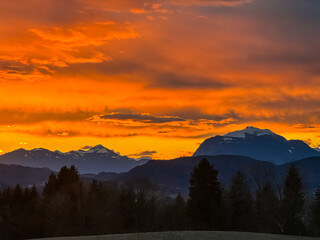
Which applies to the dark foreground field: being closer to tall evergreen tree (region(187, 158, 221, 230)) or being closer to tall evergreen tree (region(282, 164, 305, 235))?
tall evergreen tree (region(282, 164, 305, 235))

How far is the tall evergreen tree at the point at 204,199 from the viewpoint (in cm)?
8781

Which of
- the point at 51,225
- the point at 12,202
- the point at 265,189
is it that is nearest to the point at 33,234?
the point at 51,225

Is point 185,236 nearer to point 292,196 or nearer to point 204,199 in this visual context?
point 204,199

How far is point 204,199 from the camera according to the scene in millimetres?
88750

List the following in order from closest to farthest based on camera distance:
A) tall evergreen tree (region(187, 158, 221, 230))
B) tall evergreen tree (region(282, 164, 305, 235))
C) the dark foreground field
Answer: the dark foreground field → tall evergreen tree (region(282, 164, 305, 235)) → tall evergreen tree (region(187, 158, 221, 230))

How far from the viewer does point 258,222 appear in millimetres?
90875

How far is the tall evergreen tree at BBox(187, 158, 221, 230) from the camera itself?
87.8 meters

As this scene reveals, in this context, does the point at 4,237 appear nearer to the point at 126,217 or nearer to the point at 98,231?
the point at 98,231

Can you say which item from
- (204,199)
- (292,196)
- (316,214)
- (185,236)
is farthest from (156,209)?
(185,236)

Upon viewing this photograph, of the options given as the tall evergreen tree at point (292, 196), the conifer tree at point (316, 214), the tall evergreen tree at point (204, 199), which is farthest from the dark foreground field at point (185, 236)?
the tall evergreen tree at point (204, 199)

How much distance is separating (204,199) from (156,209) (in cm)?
2142

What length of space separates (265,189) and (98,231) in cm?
3844

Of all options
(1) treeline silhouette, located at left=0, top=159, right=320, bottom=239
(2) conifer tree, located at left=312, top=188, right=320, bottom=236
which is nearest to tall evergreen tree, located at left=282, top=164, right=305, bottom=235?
(1) treeline silhouette, located at left=0, top=159, right=320, bottom=239

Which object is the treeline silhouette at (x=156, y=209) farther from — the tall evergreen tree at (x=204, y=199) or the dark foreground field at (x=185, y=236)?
the dark foreground field at (x=185, y=236)
